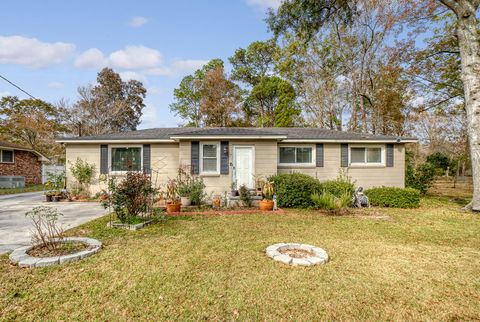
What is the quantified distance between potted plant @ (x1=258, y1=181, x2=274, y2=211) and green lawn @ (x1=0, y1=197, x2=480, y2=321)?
2776 mm

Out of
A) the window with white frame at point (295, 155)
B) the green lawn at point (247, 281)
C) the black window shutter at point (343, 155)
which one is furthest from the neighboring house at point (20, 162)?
the black window shutter at point (343, 155)

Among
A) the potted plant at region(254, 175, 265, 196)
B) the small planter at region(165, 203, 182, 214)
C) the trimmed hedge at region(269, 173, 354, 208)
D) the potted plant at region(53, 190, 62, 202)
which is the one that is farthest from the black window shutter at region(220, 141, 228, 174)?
the potted plant at region(53, 190, 62, 202)

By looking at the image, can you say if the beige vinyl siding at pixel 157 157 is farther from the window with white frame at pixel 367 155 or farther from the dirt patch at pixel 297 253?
the window with white frame at pixel 367 155

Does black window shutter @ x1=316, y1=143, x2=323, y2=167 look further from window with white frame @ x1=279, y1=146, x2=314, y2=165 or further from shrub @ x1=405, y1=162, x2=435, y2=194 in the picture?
shrub @ x1=405, y1=162, x2=435, y2=194

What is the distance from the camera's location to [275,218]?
735cm

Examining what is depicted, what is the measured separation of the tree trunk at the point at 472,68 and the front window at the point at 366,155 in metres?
3.29

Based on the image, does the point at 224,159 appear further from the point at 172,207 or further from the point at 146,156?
the point at 146,156

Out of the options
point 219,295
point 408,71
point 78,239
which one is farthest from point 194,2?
point 408,71

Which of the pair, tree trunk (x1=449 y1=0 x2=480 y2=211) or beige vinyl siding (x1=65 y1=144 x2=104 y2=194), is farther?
beige vinyl siding (x1=65 y1=144 x2=104 y2=194)

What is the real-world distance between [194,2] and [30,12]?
6.72 m

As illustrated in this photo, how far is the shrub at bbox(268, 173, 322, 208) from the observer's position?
8.95 meters

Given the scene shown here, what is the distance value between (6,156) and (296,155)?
1909 centimetres

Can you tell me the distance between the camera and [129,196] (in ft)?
19.6

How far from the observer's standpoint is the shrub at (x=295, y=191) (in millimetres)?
8953
